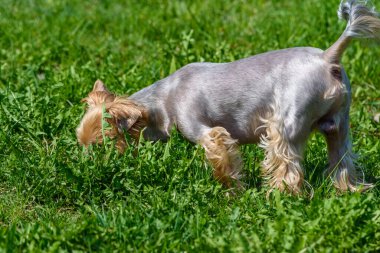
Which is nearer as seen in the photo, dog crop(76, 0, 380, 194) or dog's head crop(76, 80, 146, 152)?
dog crop(76, 0, 380, 194)

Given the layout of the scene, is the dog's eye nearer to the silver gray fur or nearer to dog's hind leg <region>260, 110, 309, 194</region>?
the silver gray fur

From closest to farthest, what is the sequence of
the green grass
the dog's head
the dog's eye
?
1. the green grass
2. the dog's eye
3. the dog's head

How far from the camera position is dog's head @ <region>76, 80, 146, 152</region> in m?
5.88

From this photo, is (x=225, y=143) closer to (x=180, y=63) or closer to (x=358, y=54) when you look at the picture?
(x=180, y=63)

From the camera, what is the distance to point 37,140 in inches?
247

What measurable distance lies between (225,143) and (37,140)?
155 centimetres

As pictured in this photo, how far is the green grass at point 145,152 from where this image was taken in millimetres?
4684

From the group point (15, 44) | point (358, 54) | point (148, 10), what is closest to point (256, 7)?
point (148, 10)

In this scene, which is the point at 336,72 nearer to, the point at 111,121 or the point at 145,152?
the point at 145,152

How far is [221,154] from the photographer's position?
5664 millimetres

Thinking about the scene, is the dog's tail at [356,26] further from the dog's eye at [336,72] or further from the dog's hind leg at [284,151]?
the dog's hind leg at [284,151]

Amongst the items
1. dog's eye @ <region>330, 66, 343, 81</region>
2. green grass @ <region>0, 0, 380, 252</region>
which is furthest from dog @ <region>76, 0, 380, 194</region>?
green grass @ <region>0, 0, 380, 252</region>

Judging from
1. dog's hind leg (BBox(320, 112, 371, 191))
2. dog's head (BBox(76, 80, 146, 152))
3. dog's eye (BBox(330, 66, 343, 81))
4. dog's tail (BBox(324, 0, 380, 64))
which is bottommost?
dog's hind leg (BBox(320, 112, 371, 191))

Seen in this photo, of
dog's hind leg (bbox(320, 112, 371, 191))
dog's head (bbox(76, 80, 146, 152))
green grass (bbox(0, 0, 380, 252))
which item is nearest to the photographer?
green grass (bbox(0, 0, 380, 252))
